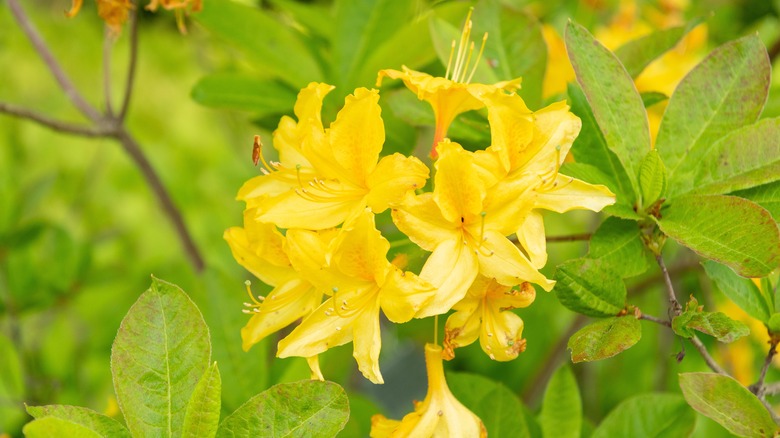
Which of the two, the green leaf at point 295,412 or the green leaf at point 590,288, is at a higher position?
the green leaf at point 590,288

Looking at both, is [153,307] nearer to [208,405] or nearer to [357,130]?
[208,405]

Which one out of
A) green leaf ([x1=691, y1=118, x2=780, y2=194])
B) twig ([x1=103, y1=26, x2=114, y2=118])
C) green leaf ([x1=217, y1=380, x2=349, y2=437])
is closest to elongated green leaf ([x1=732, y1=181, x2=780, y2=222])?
green leaf ([x1=691, y1=118, x2=780, y2=194])

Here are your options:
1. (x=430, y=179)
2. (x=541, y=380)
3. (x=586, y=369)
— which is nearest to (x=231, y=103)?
(x=430, y=179)

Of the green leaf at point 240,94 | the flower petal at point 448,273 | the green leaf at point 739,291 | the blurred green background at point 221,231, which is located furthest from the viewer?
the green leaf at point 240,94

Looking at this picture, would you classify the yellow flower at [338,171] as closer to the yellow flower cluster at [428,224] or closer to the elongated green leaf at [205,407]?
the yellow flower cluster at [428,224]

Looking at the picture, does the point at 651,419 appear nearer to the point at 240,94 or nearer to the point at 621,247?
the point at 621,247

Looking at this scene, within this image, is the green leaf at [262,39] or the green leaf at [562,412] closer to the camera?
the green leaf at [562,412]

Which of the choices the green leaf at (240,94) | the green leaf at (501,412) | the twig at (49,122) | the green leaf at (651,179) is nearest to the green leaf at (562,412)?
the green leaf at (501,412)

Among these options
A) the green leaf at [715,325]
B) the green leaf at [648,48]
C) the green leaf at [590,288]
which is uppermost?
the green leaf at [648,48]
